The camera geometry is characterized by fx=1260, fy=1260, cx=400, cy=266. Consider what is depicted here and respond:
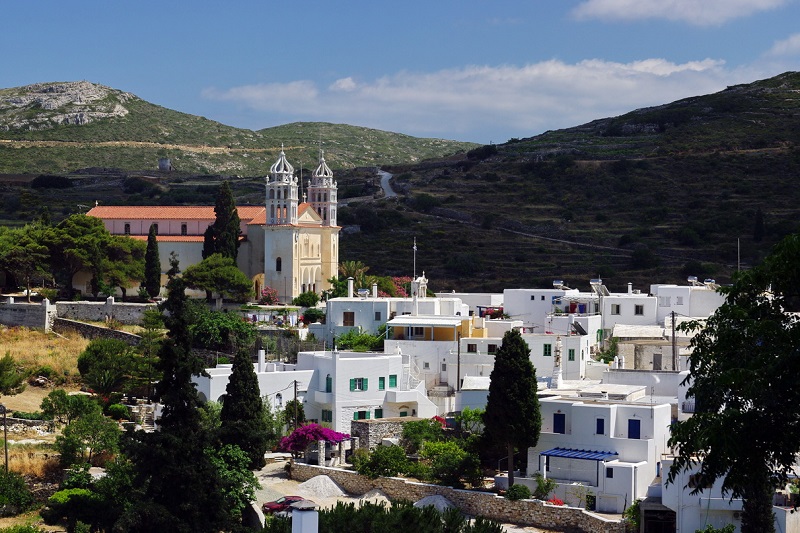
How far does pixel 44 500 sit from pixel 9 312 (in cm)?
2407

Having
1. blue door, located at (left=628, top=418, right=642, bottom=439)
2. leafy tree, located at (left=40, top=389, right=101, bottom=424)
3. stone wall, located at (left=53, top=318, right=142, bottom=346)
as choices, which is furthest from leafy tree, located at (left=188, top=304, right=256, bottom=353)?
blue door, located at (left=628, top=418, right=642, bottom=439)

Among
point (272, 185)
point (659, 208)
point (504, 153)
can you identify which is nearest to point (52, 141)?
point (504, 153)

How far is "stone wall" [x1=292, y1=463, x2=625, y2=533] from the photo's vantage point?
3628cm

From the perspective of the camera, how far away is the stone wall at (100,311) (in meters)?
61.5

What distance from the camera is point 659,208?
106812 mm

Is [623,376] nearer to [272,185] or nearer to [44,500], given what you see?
[44,500]

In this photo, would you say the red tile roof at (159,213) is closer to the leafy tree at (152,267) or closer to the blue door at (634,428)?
the leafy tree at (152,267)

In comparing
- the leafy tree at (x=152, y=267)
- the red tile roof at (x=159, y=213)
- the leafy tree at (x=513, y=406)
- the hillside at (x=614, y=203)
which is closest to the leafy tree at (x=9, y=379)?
the leafy tree at (x=152, y=267)

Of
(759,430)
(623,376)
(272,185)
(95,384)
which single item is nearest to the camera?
(759,430)

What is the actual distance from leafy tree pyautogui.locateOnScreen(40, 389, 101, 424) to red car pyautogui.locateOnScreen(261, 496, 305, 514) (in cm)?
1023

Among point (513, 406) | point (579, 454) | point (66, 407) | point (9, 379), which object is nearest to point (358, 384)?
point (513, 406)

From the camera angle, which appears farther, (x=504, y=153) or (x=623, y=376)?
(x=504, y=153)

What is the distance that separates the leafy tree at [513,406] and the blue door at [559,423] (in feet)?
3.08

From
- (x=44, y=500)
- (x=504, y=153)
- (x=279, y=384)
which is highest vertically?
(x=504, y=153)
